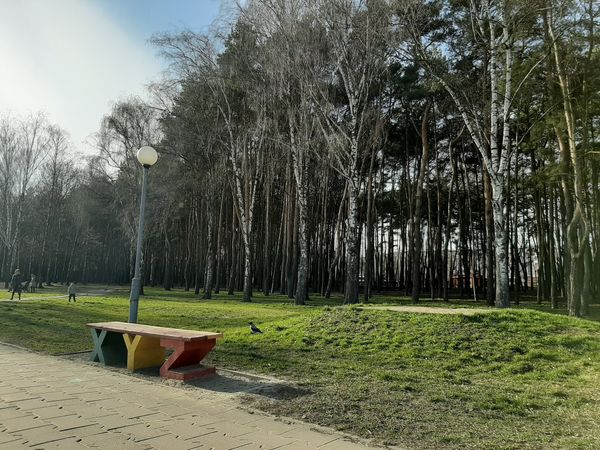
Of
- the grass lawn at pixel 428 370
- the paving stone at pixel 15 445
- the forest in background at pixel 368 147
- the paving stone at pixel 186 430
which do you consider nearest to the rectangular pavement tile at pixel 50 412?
the paving stone at pixel 15 445

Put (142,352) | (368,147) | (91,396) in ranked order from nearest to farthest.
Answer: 1. (91,396)
2. (142,352)
3. (368,147)

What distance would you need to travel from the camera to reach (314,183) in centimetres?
3027

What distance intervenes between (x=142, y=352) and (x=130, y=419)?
10.0 ft

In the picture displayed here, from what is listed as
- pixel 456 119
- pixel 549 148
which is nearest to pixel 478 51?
pixel 549 148

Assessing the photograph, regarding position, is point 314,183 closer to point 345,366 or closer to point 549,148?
point 549,148

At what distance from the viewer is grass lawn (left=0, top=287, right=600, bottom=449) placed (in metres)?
4.69

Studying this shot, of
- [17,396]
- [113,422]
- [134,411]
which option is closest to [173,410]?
[134,411]

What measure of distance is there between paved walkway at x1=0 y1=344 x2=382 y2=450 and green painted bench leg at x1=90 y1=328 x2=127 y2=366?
1221mm

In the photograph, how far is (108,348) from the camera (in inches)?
318

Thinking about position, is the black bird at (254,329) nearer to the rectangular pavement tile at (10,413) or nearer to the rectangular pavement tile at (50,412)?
the rectangular pavement tile at (50,412)

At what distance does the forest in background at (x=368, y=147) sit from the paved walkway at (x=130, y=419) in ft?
39.9

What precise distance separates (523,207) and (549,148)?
14927 millimetres

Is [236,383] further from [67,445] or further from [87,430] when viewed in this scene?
[67,445]

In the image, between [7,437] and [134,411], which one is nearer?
[7,437]
